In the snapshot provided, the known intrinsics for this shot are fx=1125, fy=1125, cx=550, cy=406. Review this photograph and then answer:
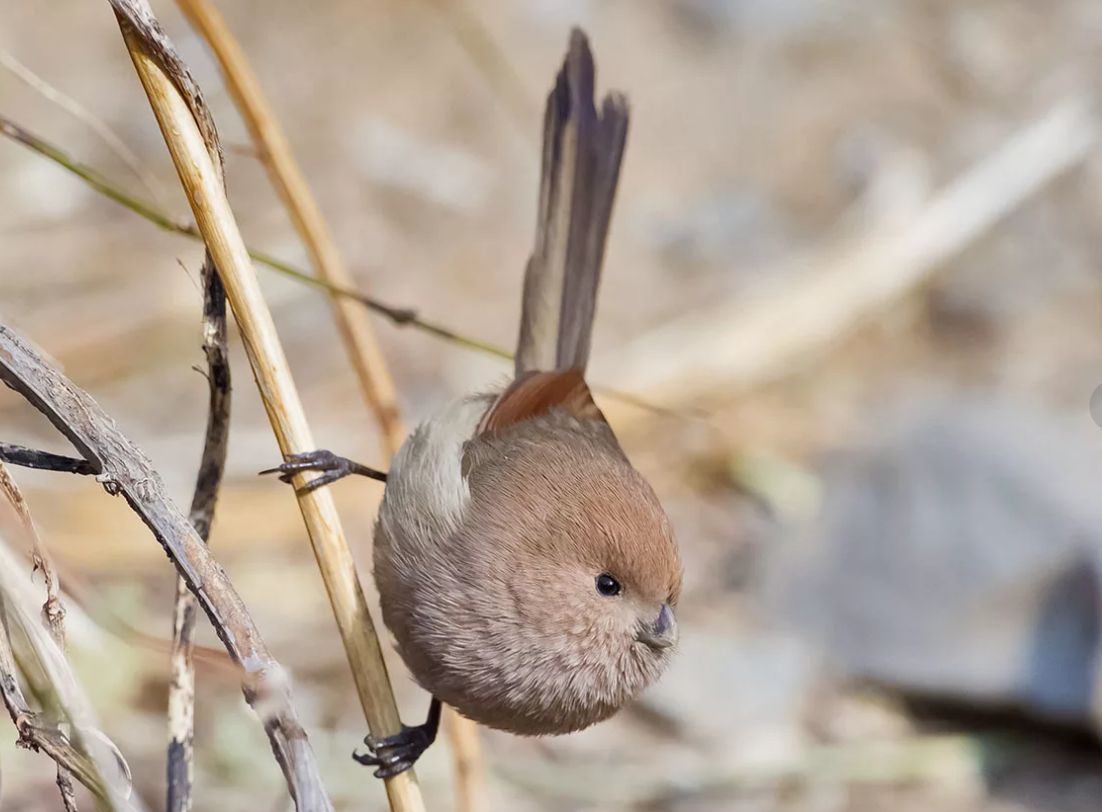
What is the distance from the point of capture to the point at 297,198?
2.11 meters

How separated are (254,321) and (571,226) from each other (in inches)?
47.3

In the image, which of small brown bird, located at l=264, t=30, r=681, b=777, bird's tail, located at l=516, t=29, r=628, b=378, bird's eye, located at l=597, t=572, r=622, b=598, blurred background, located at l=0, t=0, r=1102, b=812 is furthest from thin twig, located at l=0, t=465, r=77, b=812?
bird's tail, located at l=516, t=29, r=628, b=378

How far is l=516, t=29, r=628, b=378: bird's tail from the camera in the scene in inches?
102

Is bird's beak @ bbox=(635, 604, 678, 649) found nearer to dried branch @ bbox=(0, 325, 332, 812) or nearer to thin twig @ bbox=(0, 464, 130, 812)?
dried branch @ bbox=(0, 325, 332, 812)

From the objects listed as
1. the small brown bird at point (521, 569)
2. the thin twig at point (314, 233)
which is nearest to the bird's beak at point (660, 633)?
the small brown bird at point (521, 569)

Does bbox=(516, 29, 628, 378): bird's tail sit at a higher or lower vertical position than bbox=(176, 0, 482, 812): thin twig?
higher

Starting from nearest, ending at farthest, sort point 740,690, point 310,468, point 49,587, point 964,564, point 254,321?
point 49,587, point 254,321, point 310,468, point 740,690, point 964,564

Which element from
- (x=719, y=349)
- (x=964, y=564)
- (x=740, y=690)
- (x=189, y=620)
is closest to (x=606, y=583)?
(x=189, y=620)

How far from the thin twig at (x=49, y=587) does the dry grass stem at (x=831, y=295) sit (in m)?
3.29

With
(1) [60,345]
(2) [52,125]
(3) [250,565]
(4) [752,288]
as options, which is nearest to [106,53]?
(2) [52,125]

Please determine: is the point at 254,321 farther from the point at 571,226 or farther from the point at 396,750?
the point at 571,226

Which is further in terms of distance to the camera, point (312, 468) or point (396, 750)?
point (396, 750)

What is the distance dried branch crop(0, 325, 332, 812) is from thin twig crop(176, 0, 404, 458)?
27.7 inches

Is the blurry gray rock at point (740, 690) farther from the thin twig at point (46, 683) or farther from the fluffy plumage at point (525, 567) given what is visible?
the thin twig at point (46, 683)
